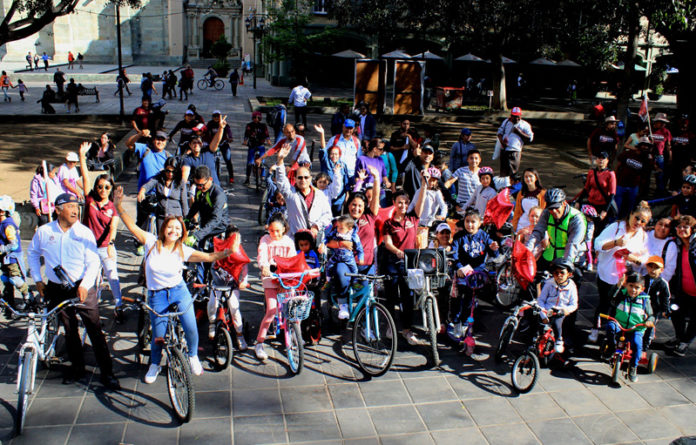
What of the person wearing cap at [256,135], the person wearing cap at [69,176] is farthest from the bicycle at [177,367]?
the person wearing cap at [256,135]

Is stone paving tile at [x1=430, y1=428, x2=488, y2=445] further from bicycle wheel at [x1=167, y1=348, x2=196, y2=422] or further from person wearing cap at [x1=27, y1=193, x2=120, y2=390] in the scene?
person wearing cap at [x1=27, y1=193, x2=120, y2=390]

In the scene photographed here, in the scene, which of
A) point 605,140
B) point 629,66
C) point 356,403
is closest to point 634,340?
point 356,403

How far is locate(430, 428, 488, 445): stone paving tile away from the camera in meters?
5.20

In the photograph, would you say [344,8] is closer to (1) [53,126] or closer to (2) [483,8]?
(2) [483,8]

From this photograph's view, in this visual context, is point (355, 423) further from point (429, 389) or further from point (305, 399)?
point (429, 389)

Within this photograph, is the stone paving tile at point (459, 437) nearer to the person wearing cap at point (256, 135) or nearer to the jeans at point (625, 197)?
the jeans at point (625, 197)

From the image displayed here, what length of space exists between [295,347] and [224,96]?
28.6m

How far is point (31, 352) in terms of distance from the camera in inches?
204

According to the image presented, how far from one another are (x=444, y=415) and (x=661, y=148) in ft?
31.1

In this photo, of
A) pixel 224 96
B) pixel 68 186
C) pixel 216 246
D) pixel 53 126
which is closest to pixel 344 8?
pixel 224 96

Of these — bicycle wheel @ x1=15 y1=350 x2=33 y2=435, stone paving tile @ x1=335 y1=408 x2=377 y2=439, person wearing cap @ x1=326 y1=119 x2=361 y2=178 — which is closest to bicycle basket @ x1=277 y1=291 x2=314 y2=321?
stone paving tile @ x1=335 y1=408 x2=377 y2=439

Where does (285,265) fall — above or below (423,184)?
below

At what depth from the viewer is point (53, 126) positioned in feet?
71.3

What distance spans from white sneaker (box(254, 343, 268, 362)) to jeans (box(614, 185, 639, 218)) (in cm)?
694
